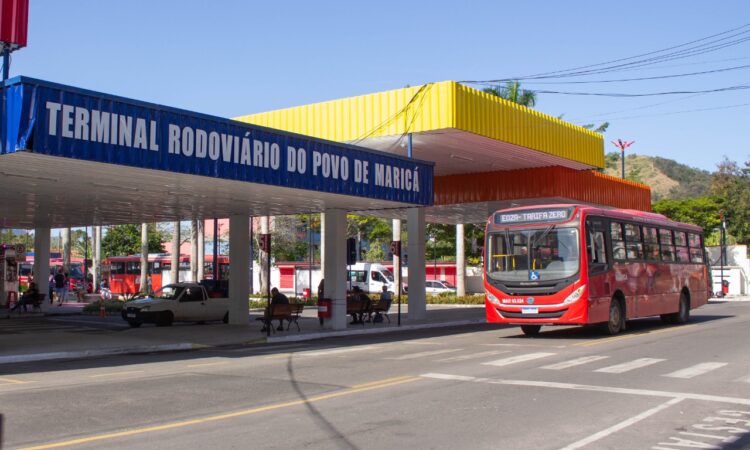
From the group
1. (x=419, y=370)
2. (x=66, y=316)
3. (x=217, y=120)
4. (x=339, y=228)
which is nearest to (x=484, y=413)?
(x=419, y=370)

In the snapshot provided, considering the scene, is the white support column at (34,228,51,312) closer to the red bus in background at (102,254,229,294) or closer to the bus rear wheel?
the bus rear wheel

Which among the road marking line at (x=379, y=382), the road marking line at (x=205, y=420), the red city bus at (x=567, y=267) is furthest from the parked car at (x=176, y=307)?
the road marking line at (x=205, y=420)

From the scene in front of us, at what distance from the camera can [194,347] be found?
19.0 metres

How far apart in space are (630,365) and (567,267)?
17.3 ft

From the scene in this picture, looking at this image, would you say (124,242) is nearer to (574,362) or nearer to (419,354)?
(419,354)

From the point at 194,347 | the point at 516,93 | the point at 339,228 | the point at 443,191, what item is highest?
the point at 516,93

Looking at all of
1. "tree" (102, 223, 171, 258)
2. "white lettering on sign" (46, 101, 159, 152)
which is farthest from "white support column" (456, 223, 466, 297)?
"tree" (102, 223, 171, 258)

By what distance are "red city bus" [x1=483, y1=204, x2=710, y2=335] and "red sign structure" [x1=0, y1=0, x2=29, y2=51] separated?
1248cm

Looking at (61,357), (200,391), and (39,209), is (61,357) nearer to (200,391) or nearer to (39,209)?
(200,391)

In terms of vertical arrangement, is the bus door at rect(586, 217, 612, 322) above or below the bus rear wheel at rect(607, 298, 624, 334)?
above

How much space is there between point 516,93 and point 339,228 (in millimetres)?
19714

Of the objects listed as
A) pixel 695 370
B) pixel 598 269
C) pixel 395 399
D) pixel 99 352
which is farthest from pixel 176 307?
pixel 695 370

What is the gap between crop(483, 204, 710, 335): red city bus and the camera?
60.3ft

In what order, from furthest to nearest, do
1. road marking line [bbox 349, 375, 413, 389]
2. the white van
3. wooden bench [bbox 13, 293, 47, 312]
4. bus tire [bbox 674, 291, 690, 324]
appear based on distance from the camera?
the white van, wooden bench [bbox 13, 293, 47, 312], bus tire [bbox 674, 291, 690, 324], road marking line [bbox 349, 375, 413, 389]
